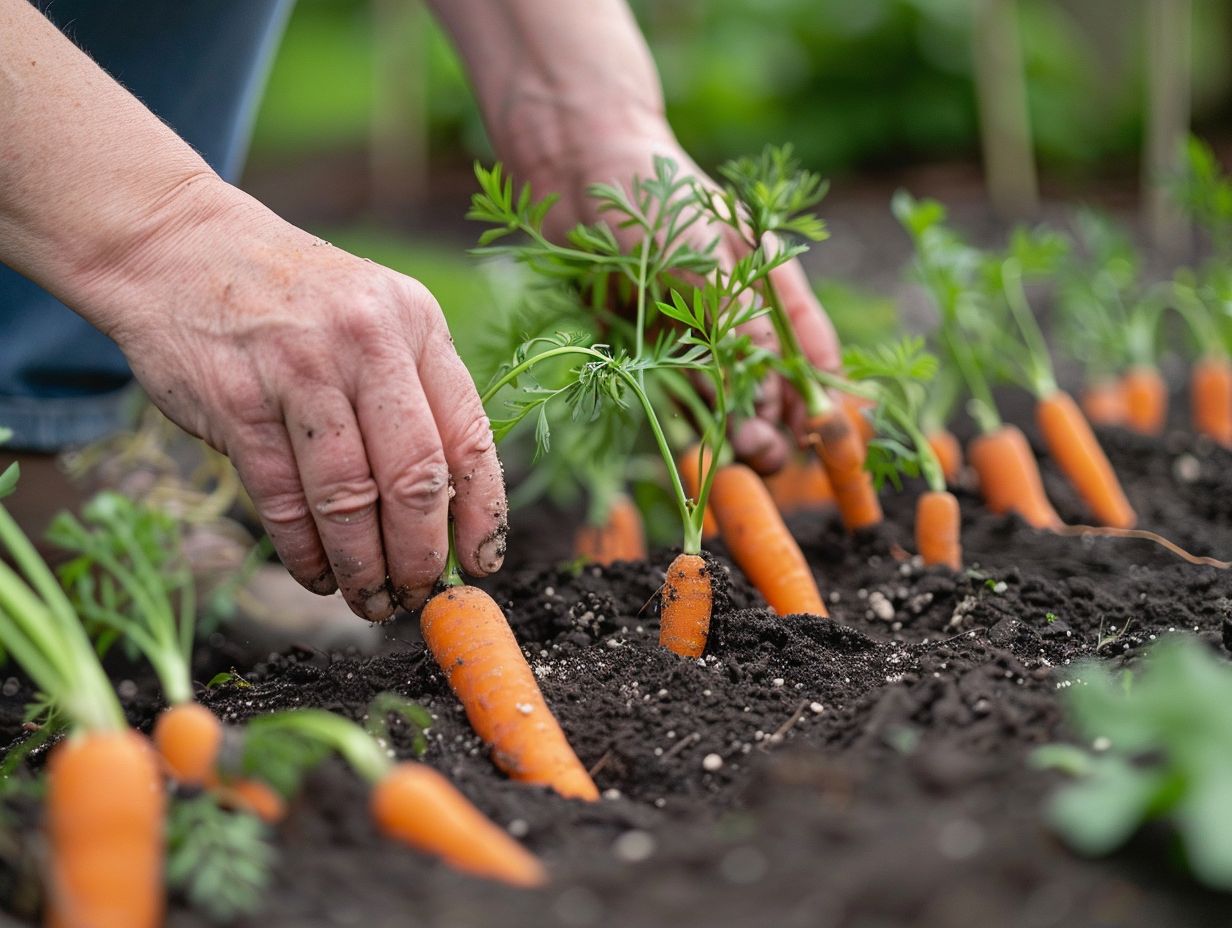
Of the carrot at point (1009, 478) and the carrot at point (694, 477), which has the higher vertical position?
the carrot at point (694, 477)

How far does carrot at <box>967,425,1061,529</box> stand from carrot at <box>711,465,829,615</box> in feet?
1.91

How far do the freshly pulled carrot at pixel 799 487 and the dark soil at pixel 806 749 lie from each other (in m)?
0.37

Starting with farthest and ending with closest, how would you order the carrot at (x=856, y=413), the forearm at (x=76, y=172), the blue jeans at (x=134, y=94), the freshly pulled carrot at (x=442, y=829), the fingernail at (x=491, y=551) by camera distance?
the carrot at (x=856, y=413) → the blue jeans at (x=134, y=94) → the fingernail at (x=491, y=551) → the forearm at (x=76, y=172) → the freshly pulled carrot at (x=442, y=829)

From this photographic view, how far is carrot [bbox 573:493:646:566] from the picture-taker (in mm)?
2518

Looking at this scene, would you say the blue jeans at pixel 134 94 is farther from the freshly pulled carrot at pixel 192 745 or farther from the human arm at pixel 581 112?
the freshly pulled carrot at pixel 192 745

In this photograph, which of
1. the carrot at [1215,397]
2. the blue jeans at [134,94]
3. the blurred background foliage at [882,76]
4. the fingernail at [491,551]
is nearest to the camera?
the fingernail at [491,551]

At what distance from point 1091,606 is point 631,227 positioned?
104 centimetres

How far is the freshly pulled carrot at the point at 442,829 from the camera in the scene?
115 centimetres

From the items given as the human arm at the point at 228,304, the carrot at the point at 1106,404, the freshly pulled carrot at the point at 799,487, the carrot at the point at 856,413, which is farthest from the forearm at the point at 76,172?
the carrot at the point at 1106,404

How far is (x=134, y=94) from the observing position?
2.38 m

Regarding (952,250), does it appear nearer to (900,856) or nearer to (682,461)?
(682,461)

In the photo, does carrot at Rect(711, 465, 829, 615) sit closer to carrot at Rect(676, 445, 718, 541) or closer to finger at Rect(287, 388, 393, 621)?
carrot at Rect(676, 445, 718, 541)

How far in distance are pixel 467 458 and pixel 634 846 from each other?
61 centimetres

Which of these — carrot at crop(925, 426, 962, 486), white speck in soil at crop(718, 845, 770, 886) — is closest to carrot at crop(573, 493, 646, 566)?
carrot at crop(925, 426, 962, 486)
